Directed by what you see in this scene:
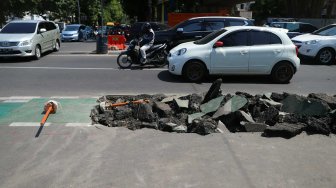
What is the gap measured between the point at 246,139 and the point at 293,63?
551 centimetres

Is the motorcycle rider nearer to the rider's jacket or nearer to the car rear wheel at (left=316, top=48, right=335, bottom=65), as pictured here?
the rider's jacket

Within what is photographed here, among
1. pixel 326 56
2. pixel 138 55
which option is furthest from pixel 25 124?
pixel 326 56

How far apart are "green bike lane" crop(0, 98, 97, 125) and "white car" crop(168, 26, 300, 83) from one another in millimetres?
3439

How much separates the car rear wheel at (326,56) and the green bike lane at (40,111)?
1066 centimetres

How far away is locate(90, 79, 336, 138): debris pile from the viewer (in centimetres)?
606

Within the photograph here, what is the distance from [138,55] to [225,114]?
6750 millimetres

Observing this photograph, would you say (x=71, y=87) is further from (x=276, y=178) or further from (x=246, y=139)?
(x=276, y=178)

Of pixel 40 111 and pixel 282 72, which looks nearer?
pixel 40 111

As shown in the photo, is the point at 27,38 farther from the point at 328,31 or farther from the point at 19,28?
the point at 328,31

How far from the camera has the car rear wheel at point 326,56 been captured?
14.8 metres

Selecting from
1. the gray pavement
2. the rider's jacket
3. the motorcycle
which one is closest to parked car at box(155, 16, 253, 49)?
the motorcycle

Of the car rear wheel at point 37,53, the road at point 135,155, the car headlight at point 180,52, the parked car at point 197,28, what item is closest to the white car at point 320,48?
the parked car at point 197,28

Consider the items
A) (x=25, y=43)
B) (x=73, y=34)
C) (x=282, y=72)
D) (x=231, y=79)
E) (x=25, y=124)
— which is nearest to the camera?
(x=25, y=124)

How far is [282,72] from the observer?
10.5 meters
